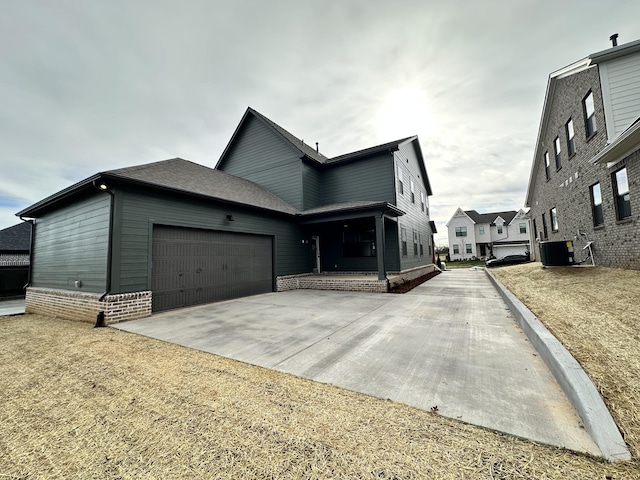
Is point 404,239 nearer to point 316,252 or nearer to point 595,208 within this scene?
point 316,252

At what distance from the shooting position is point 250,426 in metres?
2.09

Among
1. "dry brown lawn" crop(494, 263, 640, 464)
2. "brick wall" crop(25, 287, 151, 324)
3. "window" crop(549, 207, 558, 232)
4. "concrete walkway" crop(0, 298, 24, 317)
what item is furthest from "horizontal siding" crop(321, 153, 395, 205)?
"concrete walkway" crop(0, 298, 24, 317)

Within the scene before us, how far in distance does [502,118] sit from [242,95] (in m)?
12.2

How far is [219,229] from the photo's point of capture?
8648 millimetres

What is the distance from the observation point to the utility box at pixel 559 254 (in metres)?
9.41

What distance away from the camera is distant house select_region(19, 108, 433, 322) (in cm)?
650

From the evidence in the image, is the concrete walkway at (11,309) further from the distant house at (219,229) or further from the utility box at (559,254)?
the utility box at (559,254)

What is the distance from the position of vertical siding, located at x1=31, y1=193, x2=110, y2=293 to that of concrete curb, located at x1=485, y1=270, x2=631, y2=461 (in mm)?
8616

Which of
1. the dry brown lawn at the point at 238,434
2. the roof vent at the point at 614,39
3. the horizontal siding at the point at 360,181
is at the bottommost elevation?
the dry brown lawn at the point at 238,434

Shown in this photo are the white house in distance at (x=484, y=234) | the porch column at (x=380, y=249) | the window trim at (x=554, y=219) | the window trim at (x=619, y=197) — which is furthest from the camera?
the white house in distance at (x=484, y=234)

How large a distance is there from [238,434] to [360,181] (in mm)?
12418

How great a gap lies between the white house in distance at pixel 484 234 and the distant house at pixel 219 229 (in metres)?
27.1

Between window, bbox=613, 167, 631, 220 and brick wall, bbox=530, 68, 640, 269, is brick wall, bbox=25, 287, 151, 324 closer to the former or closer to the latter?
brick wall, bbox=530, 68, 640, 269

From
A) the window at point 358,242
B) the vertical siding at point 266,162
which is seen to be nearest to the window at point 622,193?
the window at point 358,242
